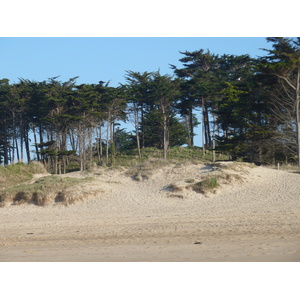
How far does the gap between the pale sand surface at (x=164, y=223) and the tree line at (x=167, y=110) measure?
413 inches

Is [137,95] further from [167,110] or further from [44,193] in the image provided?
[44,193]

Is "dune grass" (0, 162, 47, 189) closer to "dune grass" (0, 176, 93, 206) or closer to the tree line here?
"dune grass" (0, 176, 93, 206)

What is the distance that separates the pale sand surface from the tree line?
10499mm

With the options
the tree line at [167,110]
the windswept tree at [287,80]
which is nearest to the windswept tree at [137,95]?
the tree line at [167,110]

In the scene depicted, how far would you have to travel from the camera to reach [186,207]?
16750 millimetres

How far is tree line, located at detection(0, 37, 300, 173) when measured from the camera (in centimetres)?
2947

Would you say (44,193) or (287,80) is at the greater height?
(287,80)

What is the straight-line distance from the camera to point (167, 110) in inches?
1791

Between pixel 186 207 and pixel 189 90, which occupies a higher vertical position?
pixel 189 90

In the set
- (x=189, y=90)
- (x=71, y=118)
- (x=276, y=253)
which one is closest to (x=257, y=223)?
(x=276, y=253)

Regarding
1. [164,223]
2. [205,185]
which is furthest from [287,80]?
[164,223]

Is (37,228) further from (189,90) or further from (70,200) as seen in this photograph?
(189,90)

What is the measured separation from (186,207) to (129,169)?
5784mm

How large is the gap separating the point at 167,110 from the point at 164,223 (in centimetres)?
3227
